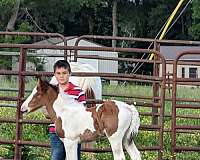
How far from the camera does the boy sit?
20.0 ft

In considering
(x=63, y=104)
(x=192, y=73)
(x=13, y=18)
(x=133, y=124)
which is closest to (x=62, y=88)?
(x=63, y=104)

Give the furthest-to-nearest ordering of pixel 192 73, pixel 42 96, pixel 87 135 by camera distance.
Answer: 1. pixel 192 73
2. pixel 42 96
3. pixel 87 135

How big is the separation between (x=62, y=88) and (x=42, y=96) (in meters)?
0.21

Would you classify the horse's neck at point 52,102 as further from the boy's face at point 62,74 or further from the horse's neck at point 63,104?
the boy's face at point 62,74

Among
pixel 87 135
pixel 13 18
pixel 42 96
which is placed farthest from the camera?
pixel 13 18

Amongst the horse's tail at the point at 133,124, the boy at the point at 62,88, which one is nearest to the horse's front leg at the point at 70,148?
the boy at the point at 62,88

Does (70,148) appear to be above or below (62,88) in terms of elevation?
below

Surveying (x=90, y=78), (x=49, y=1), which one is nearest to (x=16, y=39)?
(x=49, y=1)

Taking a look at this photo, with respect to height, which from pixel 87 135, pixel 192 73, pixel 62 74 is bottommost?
pixel 87 135

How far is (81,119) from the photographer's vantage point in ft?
20.0

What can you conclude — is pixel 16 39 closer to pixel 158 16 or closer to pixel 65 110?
pixel 158 16

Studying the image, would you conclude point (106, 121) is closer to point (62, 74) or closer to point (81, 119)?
point (81, 119)

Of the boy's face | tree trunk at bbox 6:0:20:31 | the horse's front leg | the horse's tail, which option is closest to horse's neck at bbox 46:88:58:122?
the boy's face

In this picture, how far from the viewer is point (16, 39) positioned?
106 ft
